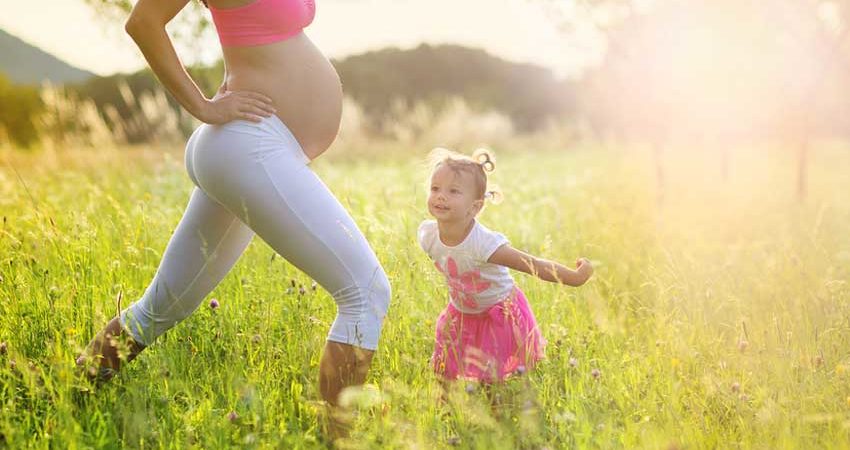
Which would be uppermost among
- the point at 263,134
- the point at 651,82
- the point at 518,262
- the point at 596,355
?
the point at 651,82

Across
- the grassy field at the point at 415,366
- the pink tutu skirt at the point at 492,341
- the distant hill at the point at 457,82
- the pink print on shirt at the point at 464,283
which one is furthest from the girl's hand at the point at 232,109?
the distant hill at the point at 457,82

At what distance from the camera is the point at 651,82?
42.7ft

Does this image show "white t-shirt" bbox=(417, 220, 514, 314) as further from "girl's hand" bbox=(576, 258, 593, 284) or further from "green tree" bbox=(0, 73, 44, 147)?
"green tree" bbox=(0, 73, 44, 147)

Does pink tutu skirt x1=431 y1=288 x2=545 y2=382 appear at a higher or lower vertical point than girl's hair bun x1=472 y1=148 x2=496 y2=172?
lower

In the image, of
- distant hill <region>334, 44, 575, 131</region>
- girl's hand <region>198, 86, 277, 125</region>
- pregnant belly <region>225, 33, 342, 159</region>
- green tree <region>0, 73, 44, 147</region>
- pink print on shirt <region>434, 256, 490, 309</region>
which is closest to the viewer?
girl's hand <region>198, 86, 277, 125</region>

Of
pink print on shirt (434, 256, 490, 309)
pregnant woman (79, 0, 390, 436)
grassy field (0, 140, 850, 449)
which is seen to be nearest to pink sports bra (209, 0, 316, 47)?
pregnant woman (79, 0, 390, 436)

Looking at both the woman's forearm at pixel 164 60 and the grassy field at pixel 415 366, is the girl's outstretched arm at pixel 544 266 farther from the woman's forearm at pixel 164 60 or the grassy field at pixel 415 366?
the woman's forearm at pixel 164 60

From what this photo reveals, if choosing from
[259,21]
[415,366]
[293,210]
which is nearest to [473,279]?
[415,366]

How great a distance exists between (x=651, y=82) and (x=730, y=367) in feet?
33.5

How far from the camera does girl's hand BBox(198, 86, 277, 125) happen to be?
265 centimetres

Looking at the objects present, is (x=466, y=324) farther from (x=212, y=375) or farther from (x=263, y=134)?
(x=263, y=134)

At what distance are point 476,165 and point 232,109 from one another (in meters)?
1.19

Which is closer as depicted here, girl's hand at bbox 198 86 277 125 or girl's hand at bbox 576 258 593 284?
girl's hand at bbox 198 86 277 125

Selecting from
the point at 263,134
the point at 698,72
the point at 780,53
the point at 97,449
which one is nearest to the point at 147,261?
the point at 97,449
